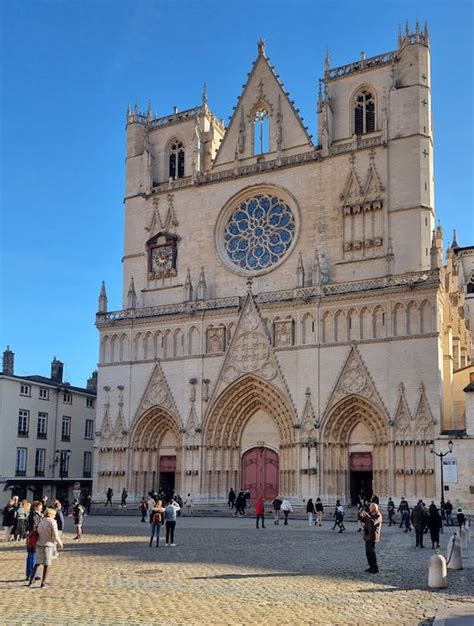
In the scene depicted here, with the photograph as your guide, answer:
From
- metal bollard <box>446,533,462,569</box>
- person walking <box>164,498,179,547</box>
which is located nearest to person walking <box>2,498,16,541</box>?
person walking <box>164,498,179,547</box>

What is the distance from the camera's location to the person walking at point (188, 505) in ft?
148

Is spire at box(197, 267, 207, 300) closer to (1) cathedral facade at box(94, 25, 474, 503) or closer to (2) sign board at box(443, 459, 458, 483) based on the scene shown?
(1) cathedral facade at box(94, 25, 474, 503)

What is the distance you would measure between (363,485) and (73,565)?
27827mm

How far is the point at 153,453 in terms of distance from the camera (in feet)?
169

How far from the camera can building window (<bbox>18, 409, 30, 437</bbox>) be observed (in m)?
55.2

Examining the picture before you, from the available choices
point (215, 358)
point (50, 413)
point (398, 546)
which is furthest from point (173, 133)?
point (398, 546)

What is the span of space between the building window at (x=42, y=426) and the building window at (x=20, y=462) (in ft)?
6.91

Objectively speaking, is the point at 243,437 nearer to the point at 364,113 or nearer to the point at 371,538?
the point at 364,113

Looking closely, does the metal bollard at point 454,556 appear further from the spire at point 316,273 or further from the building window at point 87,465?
the building window at point 87,465

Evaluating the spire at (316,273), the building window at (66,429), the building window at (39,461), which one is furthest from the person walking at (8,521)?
the building window at (66,429)

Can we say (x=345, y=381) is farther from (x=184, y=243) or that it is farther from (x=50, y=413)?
(x=50, y=413)

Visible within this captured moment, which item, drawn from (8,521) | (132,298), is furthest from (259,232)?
(8,521)

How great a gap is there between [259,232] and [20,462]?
23.1 metres

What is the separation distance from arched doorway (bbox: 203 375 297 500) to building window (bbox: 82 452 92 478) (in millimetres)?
18155
